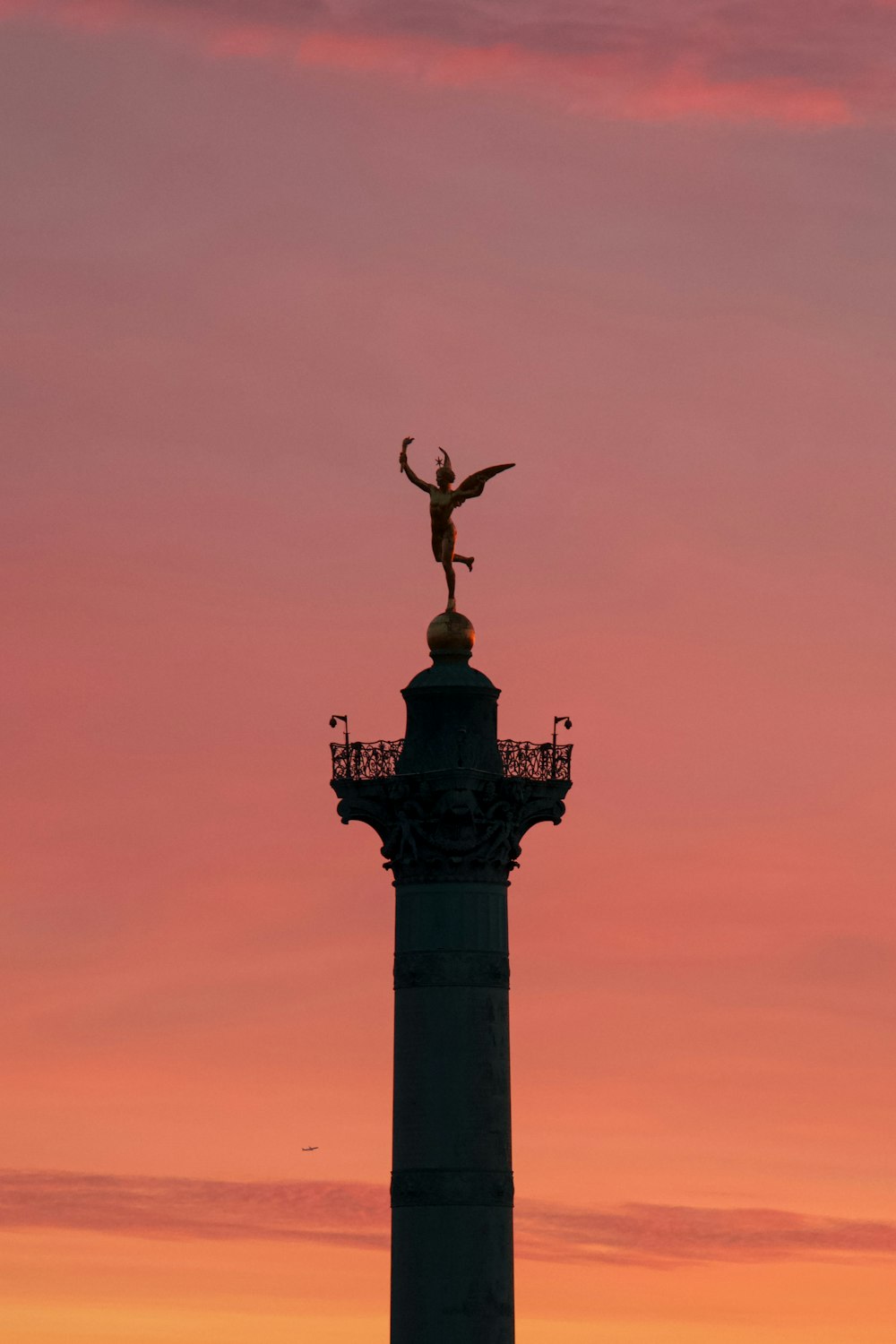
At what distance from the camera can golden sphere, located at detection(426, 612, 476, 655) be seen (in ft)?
409

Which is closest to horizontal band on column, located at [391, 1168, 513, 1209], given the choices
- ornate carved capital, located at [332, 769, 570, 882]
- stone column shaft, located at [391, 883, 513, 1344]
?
stone column shaft, located at [391, 883, 513, 1344]

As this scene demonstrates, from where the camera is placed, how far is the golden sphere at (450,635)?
409ft

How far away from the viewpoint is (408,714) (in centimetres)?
12444

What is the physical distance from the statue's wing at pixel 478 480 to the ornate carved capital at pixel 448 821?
9.25m

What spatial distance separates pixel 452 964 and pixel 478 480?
15.4 m

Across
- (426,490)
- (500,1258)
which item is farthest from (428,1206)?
(426,490)

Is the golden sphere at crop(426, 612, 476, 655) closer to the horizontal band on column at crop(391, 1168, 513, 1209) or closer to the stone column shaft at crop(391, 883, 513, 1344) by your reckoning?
the stone column shaft at crop(391, 883, 513, 1344)

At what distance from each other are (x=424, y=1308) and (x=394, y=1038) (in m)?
8.17

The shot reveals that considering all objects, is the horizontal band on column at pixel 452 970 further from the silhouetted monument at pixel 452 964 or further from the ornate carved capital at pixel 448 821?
the ornate carved capital at pixel 448 821

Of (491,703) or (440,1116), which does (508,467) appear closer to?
(491,703)

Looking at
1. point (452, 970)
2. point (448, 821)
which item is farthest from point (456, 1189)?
point (448, 821)

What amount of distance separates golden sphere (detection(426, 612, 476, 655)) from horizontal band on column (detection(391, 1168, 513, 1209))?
52.9 feet

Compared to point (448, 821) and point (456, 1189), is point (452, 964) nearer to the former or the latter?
point (448, 821)

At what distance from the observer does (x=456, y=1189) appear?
4724 inches
